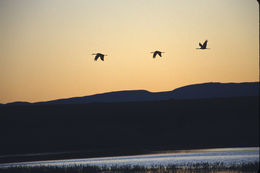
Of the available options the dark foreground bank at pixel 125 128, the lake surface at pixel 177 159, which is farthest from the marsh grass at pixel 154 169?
the dark foreground bank at pixel 125 128

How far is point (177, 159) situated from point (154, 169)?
4568mm

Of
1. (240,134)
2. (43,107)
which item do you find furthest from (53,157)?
(43,107)

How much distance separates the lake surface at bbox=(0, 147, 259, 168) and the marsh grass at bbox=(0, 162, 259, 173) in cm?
109

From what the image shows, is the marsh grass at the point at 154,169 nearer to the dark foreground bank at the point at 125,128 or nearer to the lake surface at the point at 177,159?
the lake surface at the point at 177,159

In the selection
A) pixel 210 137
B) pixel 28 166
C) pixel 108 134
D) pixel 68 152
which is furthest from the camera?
pixel 108 134

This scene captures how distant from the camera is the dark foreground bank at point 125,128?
46625 mm

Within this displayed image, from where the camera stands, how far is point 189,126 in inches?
2255

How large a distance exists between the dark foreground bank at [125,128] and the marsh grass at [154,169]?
7.50 metres

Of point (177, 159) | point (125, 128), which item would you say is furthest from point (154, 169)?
point (125, 128)

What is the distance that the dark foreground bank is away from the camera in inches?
1836

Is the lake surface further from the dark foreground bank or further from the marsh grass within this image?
the dark foreground bank

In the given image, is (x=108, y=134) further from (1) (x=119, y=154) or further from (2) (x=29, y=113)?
(2) (x=29, y=113)

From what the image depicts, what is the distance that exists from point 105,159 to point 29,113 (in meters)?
37.6

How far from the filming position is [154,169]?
31750mm
